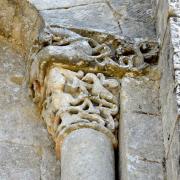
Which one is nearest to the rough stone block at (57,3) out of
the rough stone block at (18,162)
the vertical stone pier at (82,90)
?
the vertical stone pier at (82,90)

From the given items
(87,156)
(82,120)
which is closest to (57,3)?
(82,120)

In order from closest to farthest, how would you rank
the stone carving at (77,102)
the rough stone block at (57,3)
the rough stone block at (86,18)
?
the stone carving at (77,102) → the rough stone block at (86,18) → the rough stone block at (57,3)

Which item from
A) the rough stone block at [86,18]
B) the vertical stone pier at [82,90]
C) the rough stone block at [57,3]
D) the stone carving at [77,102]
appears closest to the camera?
the vertical stone pier at [82,90]

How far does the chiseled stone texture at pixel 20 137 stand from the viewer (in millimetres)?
3605

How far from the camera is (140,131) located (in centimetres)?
356

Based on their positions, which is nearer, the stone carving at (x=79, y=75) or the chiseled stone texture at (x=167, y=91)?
the chiseled stone texture at (x=167, y=91)

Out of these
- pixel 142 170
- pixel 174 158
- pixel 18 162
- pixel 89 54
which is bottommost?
pixel 18 162

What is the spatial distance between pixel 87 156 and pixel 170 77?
530 mm

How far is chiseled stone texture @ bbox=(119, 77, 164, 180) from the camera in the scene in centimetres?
340

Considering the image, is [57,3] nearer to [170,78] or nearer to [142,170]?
[170,78]

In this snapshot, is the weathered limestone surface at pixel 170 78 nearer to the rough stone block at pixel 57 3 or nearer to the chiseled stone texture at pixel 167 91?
the chiseled stone texture at pixel 167 91

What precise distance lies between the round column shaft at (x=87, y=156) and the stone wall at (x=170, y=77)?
26 centimetres

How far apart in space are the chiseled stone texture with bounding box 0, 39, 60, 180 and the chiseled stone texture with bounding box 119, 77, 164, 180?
37 cm

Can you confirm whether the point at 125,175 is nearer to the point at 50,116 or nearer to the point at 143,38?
the point at 50,116
